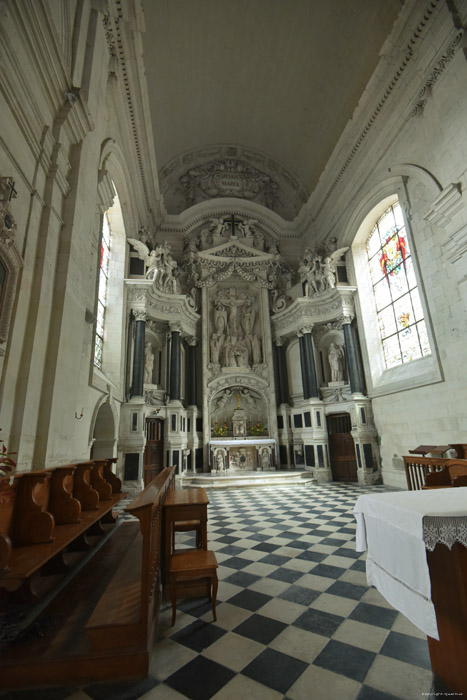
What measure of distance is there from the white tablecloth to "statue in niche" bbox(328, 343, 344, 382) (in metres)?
9.30

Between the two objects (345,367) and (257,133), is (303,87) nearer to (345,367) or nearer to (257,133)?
(257,133)

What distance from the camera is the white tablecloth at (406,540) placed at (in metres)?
1.74

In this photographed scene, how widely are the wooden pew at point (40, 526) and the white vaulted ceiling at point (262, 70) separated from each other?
12.9 metres

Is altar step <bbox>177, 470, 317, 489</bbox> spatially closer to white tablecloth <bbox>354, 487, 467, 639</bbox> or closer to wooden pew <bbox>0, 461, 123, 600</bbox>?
wooden pew <bbox>0, 461, 123, 600</bbox>

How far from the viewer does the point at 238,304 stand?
46.5 ft

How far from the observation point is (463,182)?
634cm

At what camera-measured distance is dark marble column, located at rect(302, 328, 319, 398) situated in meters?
11.6

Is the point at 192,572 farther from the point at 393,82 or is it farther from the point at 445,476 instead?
the point at 393,82

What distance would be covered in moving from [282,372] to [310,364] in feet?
5.27

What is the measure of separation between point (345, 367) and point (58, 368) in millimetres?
9629

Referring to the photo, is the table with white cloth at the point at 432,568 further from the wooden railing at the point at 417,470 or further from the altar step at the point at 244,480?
the altar step at the point at 244,480

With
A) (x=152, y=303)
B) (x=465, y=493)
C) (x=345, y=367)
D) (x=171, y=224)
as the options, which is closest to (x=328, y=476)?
(x=345, y=367)

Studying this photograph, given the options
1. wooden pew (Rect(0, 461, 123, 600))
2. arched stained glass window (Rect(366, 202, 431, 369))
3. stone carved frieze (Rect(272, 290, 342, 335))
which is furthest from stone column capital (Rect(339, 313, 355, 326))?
wooden pew (Rect(0, 461, 123, 600))

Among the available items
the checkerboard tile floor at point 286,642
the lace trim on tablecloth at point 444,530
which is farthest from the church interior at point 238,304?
the lace trim on tablecloth at point 444,530
